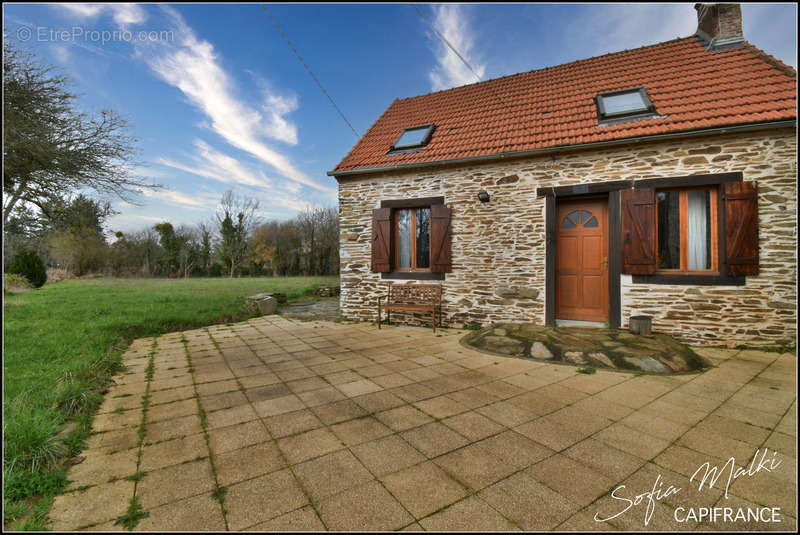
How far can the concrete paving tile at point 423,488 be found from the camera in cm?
149

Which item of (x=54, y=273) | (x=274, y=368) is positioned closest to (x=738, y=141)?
(x=274, y=368)

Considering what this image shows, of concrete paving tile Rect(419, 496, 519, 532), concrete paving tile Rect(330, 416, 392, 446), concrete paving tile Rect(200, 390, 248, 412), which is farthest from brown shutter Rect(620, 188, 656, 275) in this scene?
concrete paving tile Rect(200, 390, 248, 412)

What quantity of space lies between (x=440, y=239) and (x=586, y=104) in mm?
3777

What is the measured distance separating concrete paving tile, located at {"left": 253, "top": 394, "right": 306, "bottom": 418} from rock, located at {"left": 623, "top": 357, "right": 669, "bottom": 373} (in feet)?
11.7

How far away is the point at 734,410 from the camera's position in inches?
100

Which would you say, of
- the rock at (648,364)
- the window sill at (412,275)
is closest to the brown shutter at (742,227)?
the rock at (648,364)

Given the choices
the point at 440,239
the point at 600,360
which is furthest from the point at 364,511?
the point at 440,239

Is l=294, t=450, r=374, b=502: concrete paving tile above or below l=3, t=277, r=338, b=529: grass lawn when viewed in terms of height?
below

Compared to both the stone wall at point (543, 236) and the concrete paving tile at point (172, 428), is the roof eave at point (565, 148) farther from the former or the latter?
the concrete paving tile at point (172, 428)

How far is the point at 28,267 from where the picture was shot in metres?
11.7

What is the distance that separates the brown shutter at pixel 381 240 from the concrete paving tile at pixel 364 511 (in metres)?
4.87

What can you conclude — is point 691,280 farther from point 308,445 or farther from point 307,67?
point 307,67

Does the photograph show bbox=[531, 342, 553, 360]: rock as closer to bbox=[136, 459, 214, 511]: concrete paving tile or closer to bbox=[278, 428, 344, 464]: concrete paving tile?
bbox=[278, 428, 344, 464]: concrete paving tile

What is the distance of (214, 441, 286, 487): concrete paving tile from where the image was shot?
67.1 inches
